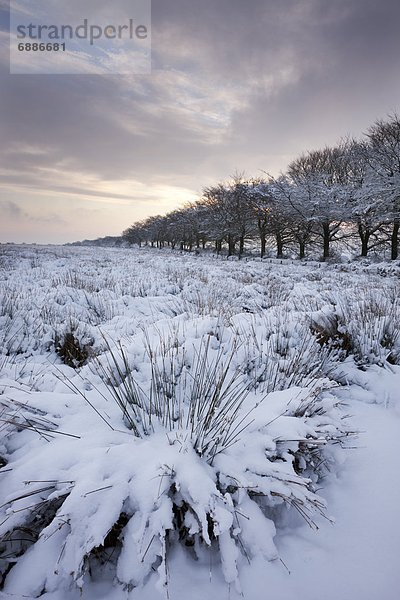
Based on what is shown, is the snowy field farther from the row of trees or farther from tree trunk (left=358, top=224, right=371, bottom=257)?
tree trunk (left=358, top=224, right=371, bottom=257)

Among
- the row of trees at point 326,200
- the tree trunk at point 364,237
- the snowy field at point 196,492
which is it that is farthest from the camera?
the tree trunk at point 364,237

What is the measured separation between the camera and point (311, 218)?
805 inches

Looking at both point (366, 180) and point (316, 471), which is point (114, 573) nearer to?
point (316, 471)

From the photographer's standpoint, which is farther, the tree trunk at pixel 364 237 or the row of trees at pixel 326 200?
the tree trunk at pixel 364 237

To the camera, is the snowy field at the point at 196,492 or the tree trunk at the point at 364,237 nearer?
the snowy field at the point at 196,492

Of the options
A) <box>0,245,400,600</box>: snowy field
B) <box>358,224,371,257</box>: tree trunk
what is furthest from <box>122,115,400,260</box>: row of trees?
<box>0,245,400,600</box>: snowy field

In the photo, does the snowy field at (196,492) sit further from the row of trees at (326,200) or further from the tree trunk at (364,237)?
the tree trunk at (364,237)

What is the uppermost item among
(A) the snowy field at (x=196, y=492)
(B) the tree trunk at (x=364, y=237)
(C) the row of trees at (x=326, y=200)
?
(C) the row of trees at (x=326, y=200)

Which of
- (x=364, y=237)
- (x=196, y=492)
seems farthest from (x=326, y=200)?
(x=196, y=492)

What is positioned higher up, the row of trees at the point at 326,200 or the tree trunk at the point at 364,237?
the row of trees at the point at 326,200

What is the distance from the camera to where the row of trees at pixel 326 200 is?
1586cm

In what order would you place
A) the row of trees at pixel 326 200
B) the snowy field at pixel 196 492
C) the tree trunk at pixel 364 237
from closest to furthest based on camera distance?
1. the snowy field at pixel 196 492
2. the row of trees at pixel 326 200
3. the tree trunk at pixel 364 237

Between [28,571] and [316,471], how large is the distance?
70.9 inches

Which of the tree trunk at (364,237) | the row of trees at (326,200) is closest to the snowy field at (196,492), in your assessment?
the row of trees at (326,200)
